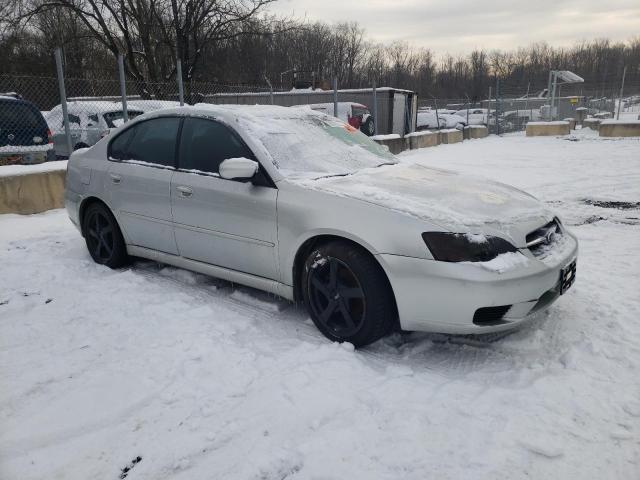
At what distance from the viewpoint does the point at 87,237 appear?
4.74 meters

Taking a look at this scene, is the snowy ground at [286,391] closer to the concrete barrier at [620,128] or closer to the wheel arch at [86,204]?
the wheel arch at [86,204]

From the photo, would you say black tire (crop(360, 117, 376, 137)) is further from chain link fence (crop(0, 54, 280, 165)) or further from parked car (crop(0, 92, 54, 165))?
parked car (crop(0, 92, 54, 165))

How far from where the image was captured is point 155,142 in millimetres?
4125

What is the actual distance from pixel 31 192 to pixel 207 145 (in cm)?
436

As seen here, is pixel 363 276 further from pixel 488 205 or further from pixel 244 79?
pixel 244 79

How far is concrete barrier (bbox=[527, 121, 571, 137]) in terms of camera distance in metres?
20.8

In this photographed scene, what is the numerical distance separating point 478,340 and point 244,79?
31.9 metres

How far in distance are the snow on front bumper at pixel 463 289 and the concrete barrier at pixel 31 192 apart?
19.3ft

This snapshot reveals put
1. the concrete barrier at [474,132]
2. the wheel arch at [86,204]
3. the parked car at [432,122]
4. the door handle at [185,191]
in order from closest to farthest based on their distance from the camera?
the door handle at [185,191]
the wheel arch at [86,204]
the concrete barrier at [474,132]
the parked car at [432,122]

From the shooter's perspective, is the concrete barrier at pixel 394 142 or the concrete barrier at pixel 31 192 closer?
the concrete barrier at pixel 31 192

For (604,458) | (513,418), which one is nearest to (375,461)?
(513,418)

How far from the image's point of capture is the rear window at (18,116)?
27.5 ft

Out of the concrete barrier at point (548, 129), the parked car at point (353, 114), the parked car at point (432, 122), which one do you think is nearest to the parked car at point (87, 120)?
the parked car at point (353, 114)

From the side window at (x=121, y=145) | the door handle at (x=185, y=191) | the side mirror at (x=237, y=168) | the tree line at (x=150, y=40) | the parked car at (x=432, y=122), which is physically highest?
the tree line at (x=150, y=40)
